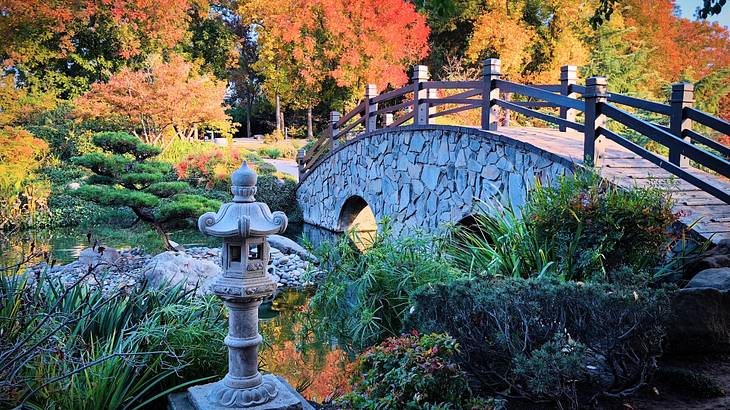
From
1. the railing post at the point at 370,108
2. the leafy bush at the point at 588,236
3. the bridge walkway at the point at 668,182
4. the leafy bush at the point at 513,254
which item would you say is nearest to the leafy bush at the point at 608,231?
the leafy bush at the point at 588,236

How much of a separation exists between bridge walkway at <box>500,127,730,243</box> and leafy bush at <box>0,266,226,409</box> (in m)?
3.96

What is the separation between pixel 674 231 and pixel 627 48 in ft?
69.3

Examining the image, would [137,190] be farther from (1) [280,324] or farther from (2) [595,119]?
(2) [595,119]

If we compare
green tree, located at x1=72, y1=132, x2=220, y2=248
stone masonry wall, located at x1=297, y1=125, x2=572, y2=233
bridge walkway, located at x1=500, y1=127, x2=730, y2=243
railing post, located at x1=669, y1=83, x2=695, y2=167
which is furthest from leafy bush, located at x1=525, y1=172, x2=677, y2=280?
green tree, located at x1=72, y1=132, x2=220, y2=248

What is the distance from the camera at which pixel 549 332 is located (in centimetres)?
326

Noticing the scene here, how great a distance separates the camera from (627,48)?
2431 cm

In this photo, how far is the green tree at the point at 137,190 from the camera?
436 inches

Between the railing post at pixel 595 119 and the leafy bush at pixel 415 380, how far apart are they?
4.35 meters

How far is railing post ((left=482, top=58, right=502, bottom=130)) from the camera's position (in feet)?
29.9

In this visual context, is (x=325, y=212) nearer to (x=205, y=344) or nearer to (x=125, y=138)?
(x=125, y=138)

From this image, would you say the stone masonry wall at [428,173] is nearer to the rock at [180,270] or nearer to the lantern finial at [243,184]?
the rock at [180,270]

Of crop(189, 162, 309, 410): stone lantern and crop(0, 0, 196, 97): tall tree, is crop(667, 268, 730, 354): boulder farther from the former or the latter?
crop(0, 0, 196, 97): tall tree

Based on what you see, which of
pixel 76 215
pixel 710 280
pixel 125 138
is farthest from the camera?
pixel 76 215

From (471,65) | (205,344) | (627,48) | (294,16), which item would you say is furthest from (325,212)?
(627,48)
